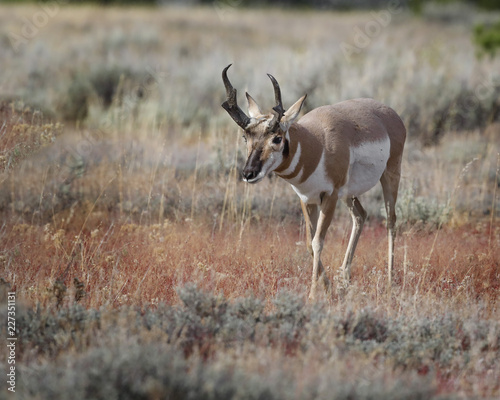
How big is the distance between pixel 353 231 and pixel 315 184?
117cm

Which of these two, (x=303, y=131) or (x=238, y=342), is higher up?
(x=303, y=131)

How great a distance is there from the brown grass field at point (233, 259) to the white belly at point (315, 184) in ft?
2.50

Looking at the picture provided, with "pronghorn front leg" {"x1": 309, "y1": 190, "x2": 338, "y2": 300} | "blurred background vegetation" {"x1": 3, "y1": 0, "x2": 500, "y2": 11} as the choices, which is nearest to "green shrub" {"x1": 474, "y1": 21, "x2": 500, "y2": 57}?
"pronghorn front leg" {"x1": 309, "y1": 190, "x2": 338, "y2": 300}

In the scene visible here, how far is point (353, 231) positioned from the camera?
261 inches

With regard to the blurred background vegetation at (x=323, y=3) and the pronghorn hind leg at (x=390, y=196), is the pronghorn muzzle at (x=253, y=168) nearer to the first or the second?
the pronghorn hind leg at (x=390, y=196)

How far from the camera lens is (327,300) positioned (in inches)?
211

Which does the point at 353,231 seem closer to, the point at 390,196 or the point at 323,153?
the point at 390,196

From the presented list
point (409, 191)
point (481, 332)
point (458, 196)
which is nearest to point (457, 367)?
point (481, 332)

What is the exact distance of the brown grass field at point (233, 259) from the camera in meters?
3.75

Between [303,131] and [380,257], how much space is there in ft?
6.31

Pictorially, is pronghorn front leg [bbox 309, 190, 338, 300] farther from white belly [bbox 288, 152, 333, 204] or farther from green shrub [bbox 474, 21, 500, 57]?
green shrub [bbox 474, 21, 500, 57]

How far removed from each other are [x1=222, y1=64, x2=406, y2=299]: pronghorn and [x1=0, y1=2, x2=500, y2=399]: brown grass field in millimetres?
501

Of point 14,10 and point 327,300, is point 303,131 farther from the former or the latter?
point 14,10

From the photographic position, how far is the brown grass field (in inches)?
148
